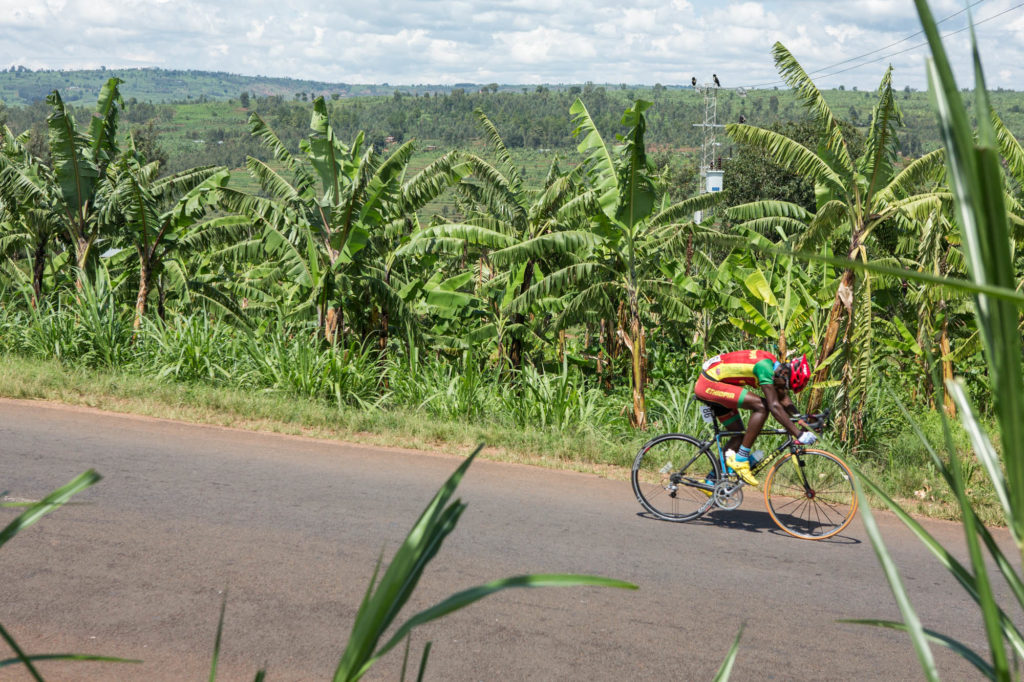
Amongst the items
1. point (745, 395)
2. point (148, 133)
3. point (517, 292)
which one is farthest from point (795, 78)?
point (148, 133)

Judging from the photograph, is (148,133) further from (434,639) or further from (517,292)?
(434,639)

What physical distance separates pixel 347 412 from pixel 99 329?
3964mm

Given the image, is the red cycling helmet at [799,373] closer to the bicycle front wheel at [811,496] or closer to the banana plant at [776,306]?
the bicycle front wheel at [811,496]

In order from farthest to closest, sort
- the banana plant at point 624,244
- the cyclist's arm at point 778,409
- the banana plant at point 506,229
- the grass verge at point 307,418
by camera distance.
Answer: the banana plant at point 506,229, the banana plant at point 624,244, the grass verge at point 307,418, the cyclist's arm at point 778,409

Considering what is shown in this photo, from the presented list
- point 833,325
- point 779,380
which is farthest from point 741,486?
point 833,325

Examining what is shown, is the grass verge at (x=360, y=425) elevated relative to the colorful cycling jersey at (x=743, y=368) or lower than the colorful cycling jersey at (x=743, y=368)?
lower

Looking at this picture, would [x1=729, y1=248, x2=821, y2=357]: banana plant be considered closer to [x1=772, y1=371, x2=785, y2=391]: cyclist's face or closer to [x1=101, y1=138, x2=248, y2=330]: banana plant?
[x1=772, y1=371, x2=785, y2=391]: cyclist's face

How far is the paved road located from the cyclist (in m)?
0.63

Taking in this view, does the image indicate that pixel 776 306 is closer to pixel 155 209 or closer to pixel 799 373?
pixel 799 373

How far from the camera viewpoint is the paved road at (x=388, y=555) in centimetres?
439

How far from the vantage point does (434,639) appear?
452cm

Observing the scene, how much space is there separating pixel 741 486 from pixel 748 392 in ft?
2.56

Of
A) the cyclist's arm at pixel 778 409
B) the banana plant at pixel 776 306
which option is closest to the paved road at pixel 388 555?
the cyclist's arm at pixel 778 409

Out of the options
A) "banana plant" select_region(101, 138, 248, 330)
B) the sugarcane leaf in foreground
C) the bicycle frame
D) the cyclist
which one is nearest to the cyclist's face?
the cyclist
